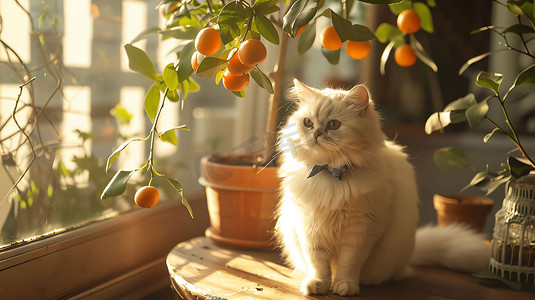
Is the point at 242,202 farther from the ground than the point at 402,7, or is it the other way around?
the point at 402,7

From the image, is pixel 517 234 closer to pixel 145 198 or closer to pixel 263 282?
pixel 263 282

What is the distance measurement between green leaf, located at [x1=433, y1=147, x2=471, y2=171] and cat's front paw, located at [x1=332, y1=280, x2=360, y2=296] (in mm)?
390

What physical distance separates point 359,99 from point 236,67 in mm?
244

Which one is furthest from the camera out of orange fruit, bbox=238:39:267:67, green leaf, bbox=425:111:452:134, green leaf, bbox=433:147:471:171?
green leaf, bbox=433:147:471:171

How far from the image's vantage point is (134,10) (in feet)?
4.25

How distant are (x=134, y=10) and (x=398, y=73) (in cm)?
138

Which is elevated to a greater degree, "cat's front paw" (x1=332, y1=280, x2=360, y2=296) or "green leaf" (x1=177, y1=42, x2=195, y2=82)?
"green leaf" (x1=177, y1=42, x2=195, y2=82)

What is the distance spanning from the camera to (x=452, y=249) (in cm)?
107

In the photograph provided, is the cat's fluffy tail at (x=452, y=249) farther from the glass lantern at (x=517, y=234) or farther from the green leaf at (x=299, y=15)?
the green leaf at (x=299, y=15)

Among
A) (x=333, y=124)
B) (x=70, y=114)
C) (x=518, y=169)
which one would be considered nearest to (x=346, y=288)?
(x=333, y=124)

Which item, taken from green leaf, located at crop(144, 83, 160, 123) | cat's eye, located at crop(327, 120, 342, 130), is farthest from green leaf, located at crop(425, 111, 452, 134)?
green leaf, located at crop(144, 83, 160, 123)

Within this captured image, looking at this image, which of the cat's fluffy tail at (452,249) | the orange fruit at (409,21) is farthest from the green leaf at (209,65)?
the cat's fluffy tail at (452,249)

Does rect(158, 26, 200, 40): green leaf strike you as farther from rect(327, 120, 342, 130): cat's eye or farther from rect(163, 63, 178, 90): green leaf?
rect(327, 120, 342, 130): cat's eye

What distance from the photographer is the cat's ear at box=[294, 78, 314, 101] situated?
0.91 metres
